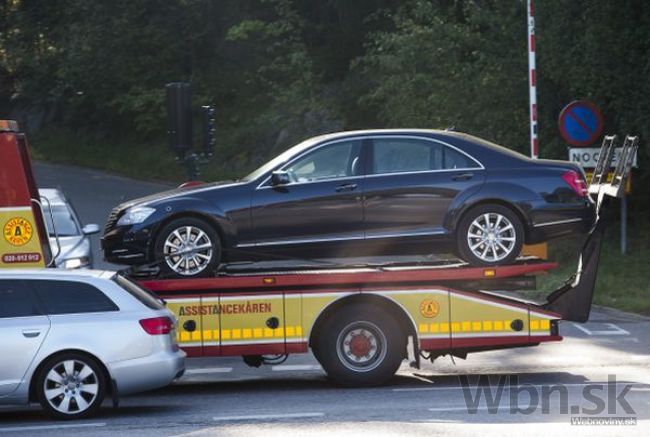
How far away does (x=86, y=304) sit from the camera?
464 inches

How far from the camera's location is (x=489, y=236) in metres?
13.3

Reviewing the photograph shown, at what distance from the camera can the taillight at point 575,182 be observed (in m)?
13.4

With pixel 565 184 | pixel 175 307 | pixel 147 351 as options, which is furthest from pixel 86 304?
pixel 565 184

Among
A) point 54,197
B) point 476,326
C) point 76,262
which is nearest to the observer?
point 476,326

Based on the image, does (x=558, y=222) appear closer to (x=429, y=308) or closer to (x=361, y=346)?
(x=429, y=308)

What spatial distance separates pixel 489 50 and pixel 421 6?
3.39 m

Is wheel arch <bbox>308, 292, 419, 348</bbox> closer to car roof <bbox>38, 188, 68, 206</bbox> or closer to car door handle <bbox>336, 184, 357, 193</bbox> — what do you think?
car door handle <bbox>336, 184, 357, 193</bbox>

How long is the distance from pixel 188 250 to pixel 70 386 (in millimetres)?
2139

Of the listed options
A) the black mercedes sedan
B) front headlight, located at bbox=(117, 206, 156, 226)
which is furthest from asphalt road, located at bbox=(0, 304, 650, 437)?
front headlight, located at bbox=(117, 206, 156, 226)

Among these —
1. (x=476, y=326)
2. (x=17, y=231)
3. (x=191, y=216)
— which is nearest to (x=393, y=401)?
(x=476, y=326)

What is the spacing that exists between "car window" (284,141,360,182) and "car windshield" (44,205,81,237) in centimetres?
639

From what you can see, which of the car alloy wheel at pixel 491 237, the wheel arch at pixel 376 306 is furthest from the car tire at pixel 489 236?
the wheel arch at pixel 376 306

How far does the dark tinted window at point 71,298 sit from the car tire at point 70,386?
0.43 metres

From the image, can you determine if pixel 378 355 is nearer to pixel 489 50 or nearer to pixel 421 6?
pixel 489 50
